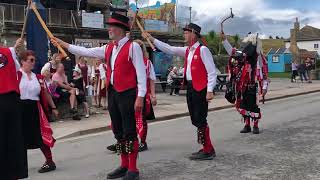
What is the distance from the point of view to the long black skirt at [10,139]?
545 centimetres

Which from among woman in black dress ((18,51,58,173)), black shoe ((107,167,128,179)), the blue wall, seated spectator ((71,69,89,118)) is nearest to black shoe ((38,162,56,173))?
woman in black dress ((18,51,58,173))

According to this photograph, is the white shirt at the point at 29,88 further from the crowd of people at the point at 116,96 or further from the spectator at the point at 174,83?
the spectator at the point at 174,83

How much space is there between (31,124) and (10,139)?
149 cm

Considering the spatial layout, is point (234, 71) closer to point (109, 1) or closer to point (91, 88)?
point (91, 88)

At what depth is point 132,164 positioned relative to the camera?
261 inches

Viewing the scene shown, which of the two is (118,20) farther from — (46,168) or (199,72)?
(46,168)

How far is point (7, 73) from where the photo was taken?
5445 millimetres

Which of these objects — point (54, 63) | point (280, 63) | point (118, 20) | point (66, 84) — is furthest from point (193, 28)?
point (280, 63)

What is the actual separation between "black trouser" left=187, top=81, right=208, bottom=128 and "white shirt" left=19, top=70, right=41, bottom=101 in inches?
88.3

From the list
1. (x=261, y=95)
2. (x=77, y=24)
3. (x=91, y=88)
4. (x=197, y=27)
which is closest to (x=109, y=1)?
(x=77, y=24)

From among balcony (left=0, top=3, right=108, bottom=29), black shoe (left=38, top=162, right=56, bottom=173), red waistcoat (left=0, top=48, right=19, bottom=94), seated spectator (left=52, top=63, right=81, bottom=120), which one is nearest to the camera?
red waistcoat (left=0, top=48, right=19, bottom=94)

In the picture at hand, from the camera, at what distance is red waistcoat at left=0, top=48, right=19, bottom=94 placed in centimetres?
541

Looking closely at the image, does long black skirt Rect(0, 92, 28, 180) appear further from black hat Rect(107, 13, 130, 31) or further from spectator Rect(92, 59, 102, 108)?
spectator Rect(92, 59, 102, 108)

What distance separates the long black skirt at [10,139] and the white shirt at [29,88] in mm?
1494
